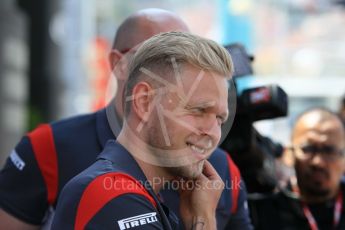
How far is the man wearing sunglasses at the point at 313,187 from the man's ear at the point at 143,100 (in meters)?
1.80

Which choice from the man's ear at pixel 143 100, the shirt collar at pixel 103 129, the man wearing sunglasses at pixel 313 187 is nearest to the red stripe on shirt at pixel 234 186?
the shirt collar at pixel 103 129

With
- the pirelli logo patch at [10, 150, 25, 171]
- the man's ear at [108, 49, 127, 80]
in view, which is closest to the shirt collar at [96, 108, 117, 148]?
the man's ear at [108, 49, 127, 80]

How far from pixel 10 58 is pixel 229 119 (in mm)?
5692

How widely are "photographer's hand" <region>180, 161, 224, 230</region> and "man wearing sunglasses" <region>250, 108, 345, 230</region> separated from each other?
1.56 metres

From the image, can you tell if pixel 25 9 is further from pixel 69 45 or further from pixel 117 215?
pixel 117 215

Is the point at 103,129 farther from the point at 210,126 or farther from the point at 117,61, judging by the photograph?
the point at 210,126

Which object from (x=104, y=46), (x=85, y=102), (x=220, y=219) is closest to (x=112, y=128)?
(x=220, y=219)

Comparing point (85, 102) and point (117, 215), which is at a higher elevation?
point (117, 215)

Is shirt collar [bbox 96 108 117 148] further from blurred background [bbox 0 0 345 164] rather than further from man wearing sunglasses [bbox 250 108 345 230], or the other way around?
blurred background [bbox 0 0 345 164]

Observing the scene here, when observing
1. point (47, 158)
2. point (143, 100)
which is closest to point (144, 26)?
point (47, 158)

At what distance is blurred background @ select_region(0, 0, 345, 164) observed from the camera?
7.83 meters

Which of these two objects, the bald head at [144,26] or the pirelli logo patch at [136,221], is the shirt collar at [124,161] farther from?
the bald head at [144,26]

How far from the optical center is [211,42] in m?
1.94

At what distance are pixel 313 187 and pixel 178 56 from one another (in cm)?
214
